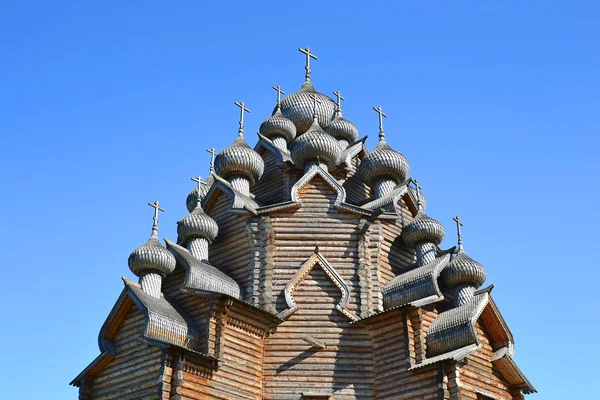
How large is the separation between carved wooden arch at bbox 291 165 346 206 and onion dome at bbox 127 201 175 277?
3.24 metres

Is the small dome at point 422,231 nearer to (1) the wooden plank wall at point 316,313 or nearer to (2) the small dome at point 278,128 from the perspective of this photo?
(1) the wooden plank wall at point 316,313

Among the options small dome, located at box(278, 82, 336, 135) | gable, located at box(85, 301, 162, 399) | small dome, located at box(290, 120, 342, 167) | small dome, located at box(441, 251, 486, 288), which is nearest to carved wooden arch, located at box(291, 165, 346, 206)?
small dome, located at box(290, 120, 342, 167)

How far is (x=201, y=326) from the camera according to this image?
47.6ft

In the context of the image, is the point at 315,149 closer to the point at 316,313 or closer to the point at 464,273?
the point at 316,313

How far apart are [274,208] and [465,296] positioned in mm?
4797

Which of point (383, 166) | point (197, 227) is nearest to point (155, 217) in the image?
point (197, 227)

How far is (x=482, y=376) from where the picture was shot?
14.3 metres

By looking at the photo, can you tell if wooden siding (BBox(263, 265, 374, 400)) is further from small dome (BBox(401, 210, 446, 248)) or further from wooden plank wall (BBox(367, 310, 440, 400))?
small dome (BBox(401, 210, 446, 248))

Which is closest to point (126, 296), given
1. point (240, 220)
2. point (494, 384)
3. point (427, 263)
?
point (240, 220)

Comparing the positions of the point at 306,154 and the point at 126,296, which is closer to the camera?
the point at 126,296

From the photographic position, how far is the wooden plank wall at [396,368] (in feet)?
44.3

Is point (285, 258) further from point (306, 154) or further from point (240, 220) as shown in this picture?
point (306, 154)

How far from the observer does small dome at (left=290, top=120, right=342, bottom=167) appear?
57.7 feet

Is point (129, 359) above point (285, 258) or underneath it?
underneath
